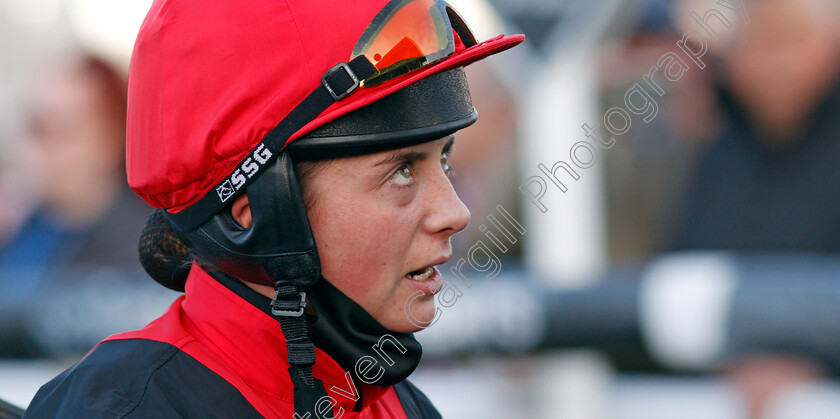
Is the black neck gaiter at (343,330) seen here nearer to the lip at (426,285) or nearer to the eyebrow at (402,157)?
the lip at (426,285)

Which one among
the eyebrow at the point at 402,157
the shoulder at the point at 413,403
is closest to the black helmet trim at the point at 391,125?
the eyebrow at the point at 402,157

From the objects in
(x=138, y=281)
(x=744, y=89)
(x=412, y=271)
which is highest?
(x=744, y=89)

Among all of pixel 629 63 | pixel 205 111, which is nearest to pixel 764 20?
pixel 629 63

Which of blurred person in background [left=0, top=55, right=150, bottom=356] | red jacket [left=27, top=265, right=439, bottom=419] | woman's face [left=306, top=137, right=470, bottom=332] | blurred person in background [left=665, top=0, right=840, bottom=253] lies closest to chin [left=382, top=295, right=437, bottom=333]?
woman's face [left=306, top=137, right=470, bottom=332]

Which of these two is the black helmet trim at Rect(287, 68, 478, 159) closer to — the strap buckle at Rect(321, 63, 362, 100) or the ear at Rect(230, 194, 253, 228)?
the strap buckle at Rect(321, 63, 362, 100)

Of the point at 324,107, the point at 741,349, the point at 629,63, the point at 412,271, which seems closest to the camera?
the point at 324,107

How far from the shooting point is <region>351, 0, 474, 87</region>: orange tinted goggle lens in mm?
1892

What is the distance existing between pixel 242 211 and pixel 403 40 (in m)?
0.49

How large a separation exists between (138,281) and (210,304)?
3.25 metres

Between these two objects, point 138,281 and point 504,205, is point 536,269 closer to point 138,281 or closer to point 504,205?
point 504,205

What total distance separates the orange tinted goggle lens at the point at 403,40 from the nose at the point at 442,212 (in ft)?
0.83

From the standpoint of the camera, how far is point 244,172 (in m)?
1.87

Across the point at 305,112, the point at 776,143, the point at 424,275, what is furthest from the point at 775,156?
the point at 305,112

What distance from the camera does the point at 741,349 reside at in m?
4.16
